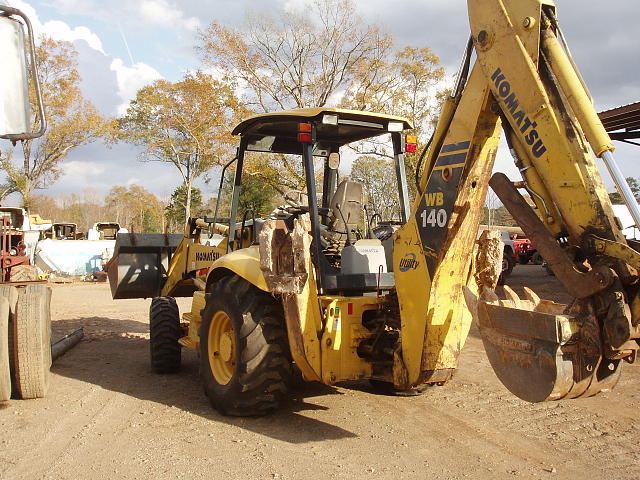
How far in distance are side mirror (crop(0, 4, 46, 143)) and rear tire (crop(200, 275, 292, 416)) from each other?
2.05 meters

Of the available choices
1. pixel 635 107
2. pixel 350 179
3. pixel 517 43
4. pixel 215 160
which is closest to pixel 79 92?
pixel 215 160

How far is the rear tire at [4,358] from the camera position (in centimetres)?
510

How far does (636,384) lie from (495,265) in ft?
9.86

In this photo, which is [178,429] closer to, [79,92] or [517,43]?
[517,43]

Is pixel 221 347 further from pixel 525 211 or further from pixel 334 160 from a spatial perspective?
pixel 525 211

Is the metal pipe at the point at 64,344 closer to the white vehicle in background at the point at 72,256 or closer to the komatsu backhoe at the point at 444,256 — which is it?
the komatsu backhoe at the point at 444,256

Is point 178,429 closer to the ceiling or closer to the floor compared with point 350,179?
closer to the floor

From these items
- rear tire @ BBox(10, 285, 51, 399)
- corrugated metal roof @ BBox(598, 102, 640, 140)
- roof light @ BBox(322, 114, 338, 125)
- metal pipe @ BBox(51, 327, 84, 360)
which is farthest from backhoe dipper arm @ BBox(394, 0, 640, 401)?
corrugated metal roof @ BBox(598, 102, 640, 140)

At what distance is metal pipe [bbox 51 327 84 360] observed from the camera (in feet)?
24.1

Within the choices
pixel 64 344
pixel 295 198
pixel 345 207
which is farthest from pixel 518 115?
pixel 64 344

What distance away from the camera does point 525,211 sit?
3635mm

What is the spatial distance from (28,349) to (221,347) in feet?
5.69

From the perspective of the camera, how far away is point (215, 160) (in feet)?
85.4

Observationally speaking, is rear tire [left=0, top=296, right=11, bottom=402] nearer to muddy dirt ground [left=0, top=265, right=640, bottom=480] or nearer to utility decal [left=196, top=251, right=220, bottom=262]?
muddy dirt ground [left=0, top=265, right=640, bottom=480]
